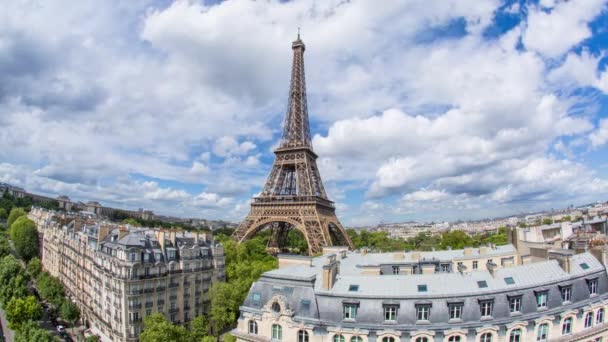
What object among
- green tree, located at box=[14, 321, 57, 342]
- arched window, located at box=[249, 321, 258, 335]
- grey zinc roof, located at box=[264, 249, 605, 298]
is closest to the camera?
grey zinc roof, located at box=[264, 249, 605, 298]

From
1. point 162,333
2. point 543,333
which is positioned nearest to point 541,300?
point 543,333

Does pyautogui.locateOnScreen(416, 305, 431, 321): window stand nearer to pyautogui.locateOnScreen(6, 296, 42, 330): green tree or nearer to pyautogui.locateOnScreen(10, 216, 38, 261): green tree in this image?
pyautogui.locateOnScreen(6, 296, 42, 330): green tree

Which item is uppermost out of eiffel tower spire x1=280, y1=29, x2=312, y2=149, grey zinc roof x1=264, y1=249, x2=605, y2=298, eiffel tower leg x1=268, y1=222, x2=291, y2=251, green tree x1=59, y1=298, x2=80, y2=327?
eiffel tower spire x1=280, y1=29, x2=312, y2=149

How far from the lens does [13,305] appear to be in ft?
150

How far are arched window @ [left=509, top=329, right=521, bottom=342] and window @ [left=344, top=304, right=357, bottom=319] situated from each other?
9618mm

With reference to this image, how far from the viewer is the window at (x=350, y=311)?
76.6ft

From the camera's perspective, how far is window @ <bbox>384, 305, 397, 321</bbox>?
22.9 meters

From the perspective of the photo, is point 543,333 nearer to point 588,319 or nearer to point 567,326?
point 567,326

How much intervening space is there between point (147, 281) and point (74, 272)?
24.1 m

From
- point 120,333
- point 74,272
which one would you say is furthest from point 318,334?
point 74,272

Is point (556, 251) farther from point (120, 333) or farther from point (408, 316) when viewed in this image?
point (120, 333)

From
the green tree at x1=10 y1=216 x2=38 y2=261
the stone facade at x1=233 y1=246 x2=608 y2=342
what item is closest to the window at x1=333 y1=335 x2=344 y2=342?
the stone facade at x1=233 y1=246 x2=608 y2=342

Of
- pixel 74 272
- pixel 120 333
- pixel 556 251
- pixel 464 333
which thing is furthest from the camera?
pixel 74 272

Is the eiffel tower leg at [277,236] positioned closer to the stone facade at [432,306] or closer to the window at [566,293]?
the stone facade at [432,306]
